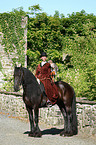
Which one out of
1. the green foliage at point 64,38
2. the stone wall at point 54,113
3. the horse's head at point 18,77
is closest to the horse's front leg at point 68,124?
the stone wall at point 54,113

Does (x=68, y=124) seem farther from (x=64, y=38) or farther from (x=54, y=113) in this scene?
(x=64, y=38)

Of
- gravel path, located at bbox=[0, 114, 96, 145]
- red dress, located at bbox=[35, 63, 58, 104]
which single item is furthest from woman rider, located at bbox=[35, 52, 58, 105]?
gravel path, located at bbox=[0, 114, 96, 145]

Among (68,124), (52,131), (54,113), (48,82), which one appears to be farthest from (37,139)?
(54,113)

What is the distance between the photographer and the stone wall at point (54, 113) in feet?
30.4

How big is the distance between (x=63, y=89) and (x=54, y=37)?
1180 centimetres

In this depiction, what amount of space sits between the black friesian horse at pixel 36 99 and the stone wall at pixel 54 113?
603mm

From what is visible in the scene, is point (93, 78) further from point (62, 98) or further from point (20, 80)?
point (20, 80)

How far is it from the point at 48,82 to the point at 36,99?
73 centimetres

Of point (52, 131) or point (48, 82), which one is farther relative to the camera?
point (52, 131)

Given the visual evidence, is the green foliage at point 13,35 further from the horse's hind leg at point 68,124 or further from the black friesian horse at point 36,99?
the horse's hind leg at point 68,124

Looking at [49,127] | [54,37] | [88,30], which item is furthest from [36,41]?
[49,127]

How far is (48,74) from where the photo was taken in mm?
8969

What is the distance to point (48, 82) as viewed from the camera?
8836 millimetres

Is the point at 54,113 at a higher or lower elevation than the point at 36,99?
lower
